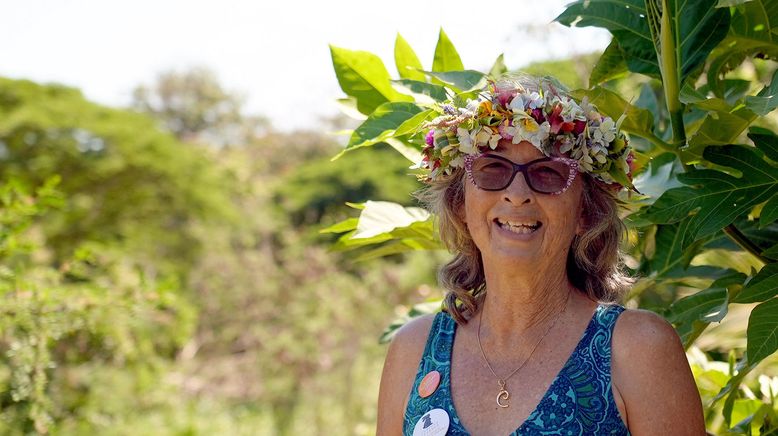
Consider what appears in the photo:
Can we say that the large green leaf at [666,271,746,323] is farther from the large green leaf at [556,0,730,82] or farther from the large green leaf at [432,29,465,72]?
the large green leaf at [432,29,465,72]

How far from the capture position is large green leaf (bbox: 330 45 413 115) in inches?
88.4

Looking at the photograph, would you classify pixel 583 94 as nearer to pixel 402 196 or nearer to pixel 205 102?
pixel 402 196

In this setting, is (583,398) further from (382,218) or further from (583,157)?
(382,218)

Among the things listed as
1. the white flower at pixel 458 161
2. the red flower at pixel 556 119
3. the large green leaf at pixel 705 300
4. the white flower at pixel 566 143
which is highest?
the red flower at pixel 556 119

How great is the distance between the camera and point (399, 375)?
216cm

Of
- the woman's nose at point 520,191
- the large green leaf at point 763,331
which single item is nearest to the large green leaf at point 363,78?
the woman's nose at point 520,191

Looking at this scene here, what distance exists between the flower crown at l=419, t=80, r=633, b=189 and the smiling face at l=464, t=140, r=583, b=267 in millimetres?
44

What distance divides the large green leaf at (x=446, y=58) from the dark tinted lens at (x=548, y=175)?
48 cm

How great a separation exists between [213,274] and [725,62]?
40.9ft

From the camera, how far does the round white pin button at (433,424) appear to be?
6.37 ft

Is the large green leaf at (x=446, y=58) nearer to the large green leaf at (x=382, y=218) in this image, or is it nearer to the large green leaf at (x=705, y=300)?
the large green leaf at (x=382, y=218)

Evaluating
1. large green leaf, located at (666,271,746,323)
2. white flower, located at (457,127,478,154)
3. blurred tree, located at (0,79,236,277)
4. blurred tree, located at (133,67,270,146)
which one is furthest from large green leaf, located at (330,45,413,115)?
blurred tree, located at (133,67,270,146)

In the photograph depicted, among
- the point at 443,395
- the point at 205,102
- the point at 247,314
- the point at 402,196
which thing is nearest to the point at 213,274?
the point at 247,314

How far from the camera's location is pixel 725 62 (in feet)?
7.14
